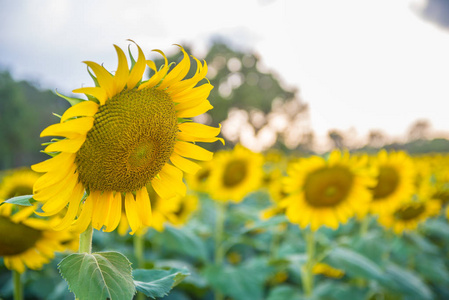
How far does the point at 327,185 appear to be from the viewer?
269 cm

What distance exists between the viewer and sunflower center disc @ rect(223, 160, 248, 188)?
4113mm

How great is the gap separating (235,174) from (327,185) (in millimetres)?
1593

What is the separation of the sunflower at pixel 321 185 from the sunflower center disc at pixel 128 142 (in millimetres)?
1662

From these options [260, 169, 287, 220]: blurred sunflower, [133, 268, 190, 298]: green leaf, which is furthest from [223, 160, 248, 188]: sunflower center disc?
[133, 268, 190, 298]: green leaf

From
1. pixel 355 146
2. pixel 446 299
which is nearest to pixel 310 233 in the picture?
pixel 446 299

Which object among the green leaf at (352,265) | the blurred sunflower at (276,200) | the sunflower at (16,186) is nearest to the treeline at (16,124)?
the sunflower at (16,186)

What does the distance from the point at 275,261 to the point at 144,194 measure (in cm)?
175

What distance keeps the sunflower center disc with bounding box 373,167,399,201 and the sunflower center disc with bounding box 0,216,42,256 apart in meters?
A: 2.88

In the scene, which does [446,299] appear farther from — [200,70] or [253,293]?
[200,70]

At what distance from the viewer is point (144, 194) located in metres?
1.13

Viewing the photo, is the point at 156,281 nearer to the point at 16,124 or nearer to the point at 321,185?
the point at 321,185

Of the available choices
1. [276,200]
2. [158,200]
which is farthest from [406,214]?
[158,200]

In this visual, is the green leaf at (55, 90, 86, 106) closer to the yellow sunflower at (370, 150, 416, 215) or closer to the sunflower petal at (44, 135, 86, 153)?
the sunflower petal at (44, 135, 86, 153)

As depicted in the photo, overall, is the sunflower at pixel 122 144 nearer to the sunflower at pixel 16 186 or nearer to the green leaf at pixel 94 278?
the green leaf at pixel 94 278
